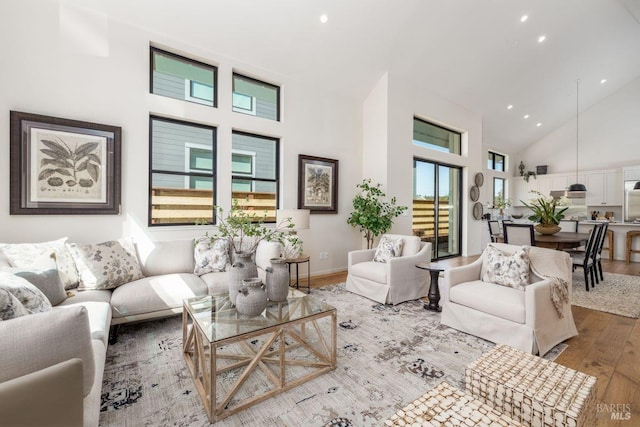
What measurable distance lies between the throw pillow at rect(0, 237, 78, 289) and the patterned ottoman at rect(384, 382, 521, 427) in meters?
2.95

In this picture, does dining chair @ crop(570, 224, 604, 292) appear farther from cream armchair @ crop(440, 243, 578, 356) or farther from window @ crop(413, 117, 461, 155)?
window @ crop(413, 117, 461, 155)

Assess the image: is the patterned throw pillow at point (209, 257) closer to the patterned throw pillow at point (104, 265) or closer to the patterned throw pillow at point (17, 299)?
the patterned throw pillow at point (104, 265)

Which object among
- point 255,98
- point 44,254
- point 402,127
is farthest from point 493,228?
point 44,254

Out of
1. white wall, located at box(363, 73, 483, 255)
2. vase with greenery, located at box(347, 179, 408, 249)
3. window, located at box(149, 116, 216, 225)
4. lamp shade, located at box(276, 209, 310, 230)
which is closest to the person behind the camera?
window, located at box(149, 116, 216, 225)

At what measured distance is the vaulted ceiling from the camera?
3539mm

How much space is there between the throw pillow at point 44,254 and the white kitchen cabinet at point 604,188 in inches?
431

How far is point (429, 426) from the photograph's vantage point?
1.08m

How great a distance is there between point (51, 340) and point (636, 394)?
127 inches

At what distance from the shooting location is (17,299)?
1.33 meters

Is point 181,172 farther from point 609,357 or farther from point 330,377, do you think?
point 609,357

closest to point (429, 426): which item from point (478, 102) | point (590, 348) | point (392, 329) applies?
point (392, 329)

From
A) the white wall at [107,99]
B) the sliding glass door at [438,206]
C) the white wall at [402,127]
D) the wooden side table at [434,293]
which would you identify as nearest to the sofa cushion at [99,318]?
the white wall at [107,99]

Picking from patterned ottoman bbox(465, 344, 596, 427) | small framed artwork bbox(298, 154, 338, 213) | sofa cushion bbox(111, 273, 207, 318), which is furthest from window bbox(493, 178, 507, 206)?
sofa cushion bbox(111, 273, 207, 318)

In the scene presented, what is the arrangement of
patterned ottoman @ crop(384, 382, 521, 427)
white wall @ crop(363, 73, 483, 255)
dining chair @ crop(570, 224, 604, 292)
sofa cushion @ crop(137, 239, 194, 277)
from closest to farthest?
patterned ottoman @ crop(384, 382, 521, 427) < sofa cushion @ crop(137, 239, 194, 277) < dining chair @ crop(570, 224, 604, 292) < white wall @ crop(363, 73, 483, 255)
